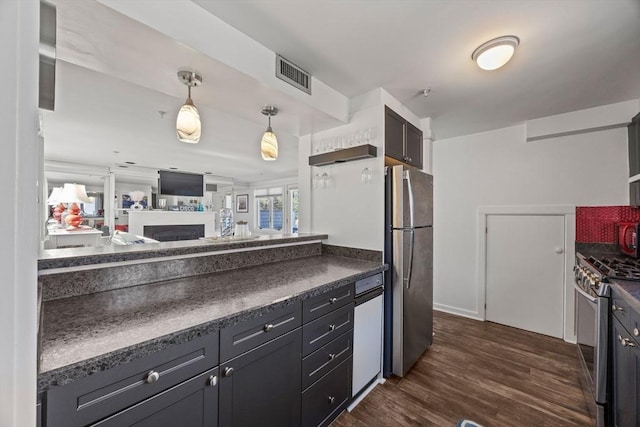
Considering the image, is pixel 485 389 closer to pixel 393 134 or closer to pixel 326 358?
pixel 326 358

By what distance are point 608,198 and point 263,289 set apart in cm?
346

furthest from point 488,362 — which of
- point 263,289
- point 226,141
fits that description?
point 226,141

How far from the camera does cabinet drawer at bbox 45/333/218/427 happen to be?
0.73m

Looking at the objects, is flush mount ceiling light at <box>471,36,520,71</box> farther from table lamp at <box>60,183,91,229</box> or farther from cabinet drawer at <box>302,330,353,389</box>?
table lamp at <box>60,183,91,229</box>

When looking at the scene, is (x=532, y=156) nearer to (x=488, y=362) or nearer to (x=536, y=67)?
(x=536, y=67)

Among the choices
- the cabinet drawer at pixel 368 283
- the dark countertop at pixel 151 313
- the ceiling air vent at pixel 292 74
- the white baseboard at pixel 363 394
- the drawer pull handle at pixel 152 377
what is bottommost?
the white baseboard at pixel 363 394

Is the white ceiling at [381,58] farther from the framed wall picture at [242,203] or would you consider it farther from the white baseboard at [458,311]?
the framed wall picture at [242,203]

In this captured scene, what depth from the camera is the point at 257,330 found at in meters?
1.19

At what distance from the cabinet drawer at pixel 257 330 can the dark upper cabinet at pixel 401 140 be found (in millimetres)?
1556

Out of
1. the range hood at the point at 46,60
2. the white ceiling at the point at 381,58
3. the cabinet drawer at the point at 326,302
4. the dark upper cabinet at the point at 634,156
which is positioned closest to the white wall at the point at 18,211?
the range hood at the point at 46,60

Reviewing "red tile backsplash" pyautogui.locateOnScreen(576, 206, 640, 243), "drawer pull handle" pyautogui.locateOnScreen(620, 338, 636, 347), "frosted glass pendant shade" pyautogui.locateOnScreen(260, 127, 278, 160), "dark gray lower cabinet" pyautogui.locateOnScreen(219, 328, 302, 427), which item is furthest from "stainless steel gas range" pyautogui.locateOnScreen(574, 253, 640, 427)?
"frosted glass pendant shade" pyautogui.locateOnScreen(260, 127, 278, 160)

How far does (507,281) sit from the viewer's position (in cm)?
310

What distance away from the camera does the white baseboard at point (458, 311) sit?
3.27 meters

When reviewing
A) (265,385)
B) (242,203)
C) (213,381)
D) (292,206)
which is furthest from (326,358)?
(242,203)
